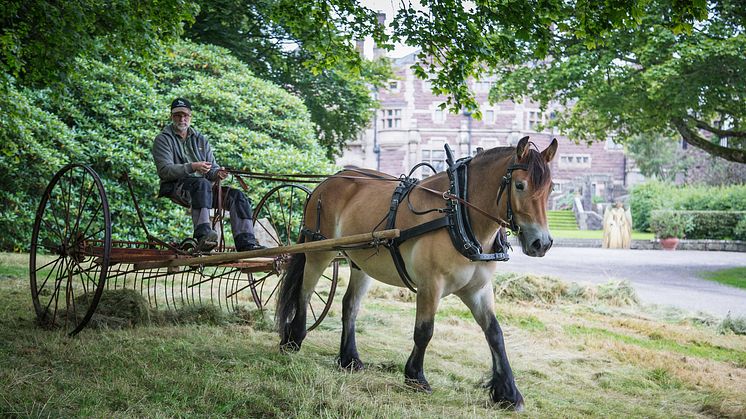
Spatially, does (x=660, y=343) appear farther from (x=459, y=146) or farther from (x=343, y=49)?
(x=459, y=146)

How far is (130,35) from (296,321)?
185 inches

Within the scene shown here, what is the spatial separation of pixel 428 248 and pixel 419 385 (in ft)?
3.27

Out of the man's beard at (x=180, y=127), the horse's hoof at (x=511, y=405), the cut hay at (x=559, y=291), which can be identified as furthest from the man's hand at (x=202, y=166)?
the cut hay at (x=559, y=291)

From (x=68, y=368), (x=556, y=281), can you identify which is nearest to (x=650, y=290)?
(x=556, y=281)

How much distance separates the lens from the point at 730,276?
1506cm

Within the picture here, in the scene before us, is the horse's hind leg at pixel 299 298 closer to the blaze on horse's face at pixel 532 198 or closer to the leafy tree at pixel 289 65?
the blaze on horse's face at pixel 532 198

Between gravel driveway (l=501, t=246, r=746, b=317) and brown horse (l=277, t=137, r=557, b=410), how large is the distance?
591cm

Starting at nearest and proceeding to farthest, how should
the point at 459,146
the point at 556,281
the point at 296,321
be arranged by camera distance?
1. the point at 296,321
2. the point at 556,281
3. the point at 459,146

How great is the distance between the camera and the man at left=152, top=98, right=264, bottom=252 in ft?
20.2

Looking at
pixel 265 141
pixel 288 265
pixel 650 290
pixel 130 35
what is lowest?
pixel 650 290

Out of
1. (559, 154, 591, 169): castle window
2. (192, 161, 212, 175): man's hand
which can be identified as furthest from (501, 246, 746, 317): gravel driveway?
(559, 154, 591, 169): castle window

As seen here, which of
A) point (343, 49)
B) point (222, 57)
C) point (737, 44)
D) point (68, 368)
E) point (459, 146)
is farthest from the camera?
point (459, 146)

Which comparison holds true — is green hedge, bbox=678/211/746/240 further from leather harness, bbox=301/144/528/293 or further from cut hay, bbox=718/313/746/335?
leather harness, bbox=301/144/528/293

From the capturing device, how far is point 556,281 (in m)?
10.6
